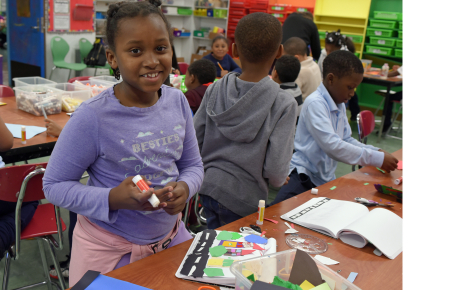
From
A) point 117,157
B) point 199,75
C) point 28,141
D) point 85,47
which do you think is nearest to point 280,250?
point 117,157

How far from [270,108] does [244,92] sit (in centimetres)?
13

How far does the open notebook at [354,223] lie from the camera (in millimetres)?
1327

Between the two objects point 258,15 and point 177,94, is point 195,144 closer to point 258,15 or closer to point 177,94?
point 177,94

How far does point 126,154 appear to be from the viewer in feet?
3.51

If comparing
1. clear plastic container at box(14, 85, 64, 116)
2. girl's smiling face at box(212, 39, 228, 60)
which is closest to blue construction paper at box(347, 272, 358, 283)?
clear plastic container at box(14, 85, 64, 116)

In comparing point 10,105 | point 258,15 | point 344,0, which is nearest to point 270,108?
point 258,15

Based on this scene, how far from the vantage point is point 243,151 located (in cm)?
159

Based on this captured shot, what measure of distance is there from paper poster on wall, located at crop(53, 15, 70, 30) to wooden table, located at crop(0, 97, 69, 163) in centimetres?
391

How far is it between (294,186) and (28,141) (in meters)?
1.50

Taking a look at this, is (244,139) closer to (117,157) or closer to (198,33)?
(117,157)

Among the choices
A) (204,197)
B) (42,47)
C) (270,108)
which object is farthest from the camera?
(42,47)

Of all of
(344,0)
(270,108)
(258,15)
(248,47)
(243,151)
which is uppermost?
(344,0)

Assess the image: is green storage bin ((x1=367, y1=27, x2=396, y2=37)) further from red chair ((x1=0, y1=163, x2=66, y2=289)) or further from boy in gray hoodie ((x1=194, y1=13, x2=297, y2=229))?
red chair ((x1=0, y1=163, x2=66, y2=289))

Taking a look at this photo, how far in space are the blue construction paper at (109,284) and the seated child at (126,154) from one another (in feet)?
0.45
